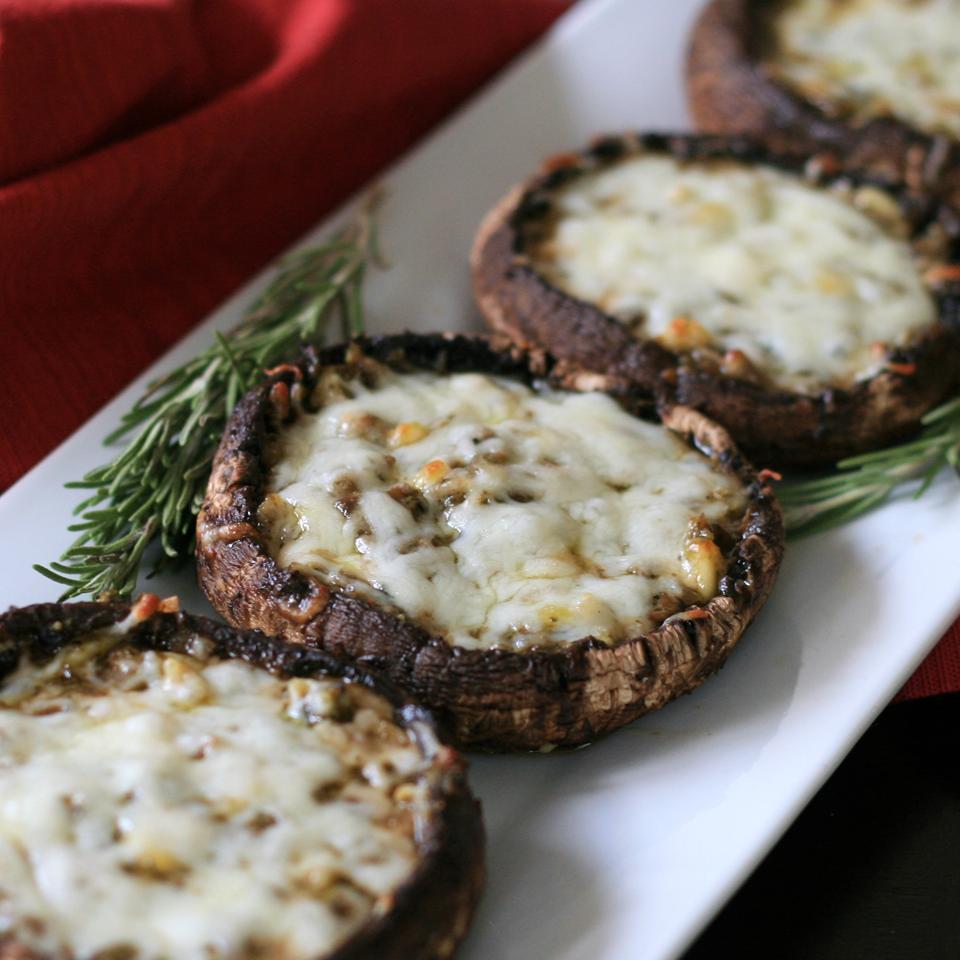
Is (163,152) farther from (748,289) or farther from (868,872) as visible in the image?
(868,872)

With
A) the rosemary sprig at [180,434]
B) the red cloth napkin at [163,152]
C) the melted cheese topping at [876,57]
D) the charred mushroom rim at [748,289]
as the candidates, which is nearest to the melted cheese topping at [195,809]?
the rosemary sprig at [180,434]

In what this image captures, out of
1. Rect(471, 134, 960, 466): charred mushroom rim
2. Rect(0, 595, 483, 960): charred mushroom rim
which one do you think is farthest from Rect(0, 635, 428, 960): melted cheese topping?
Rect(471, 134, 960, 466): charred mushroom rim

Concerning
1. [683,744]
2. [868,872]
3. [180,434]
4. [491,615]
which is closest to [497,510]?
[491,615]

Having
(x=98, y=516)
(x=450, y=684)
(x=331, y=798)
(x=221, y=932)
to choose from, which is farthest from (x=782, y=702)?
(x=98, y=516)

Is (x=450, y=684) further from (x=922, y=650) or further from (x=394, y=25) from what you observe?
(x=394, y=25)

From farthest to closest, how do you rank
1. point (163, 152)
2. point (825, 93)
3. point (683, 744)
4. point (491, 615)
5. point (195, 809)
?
point (825, 93), point (163, 152), point (683, 744), point (491, 615), point (195, 809)

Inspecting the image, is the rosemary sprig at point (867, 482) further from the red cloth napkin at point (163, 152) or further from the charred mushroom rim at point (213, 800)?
the charred mushroom rim at point (213, 800)
